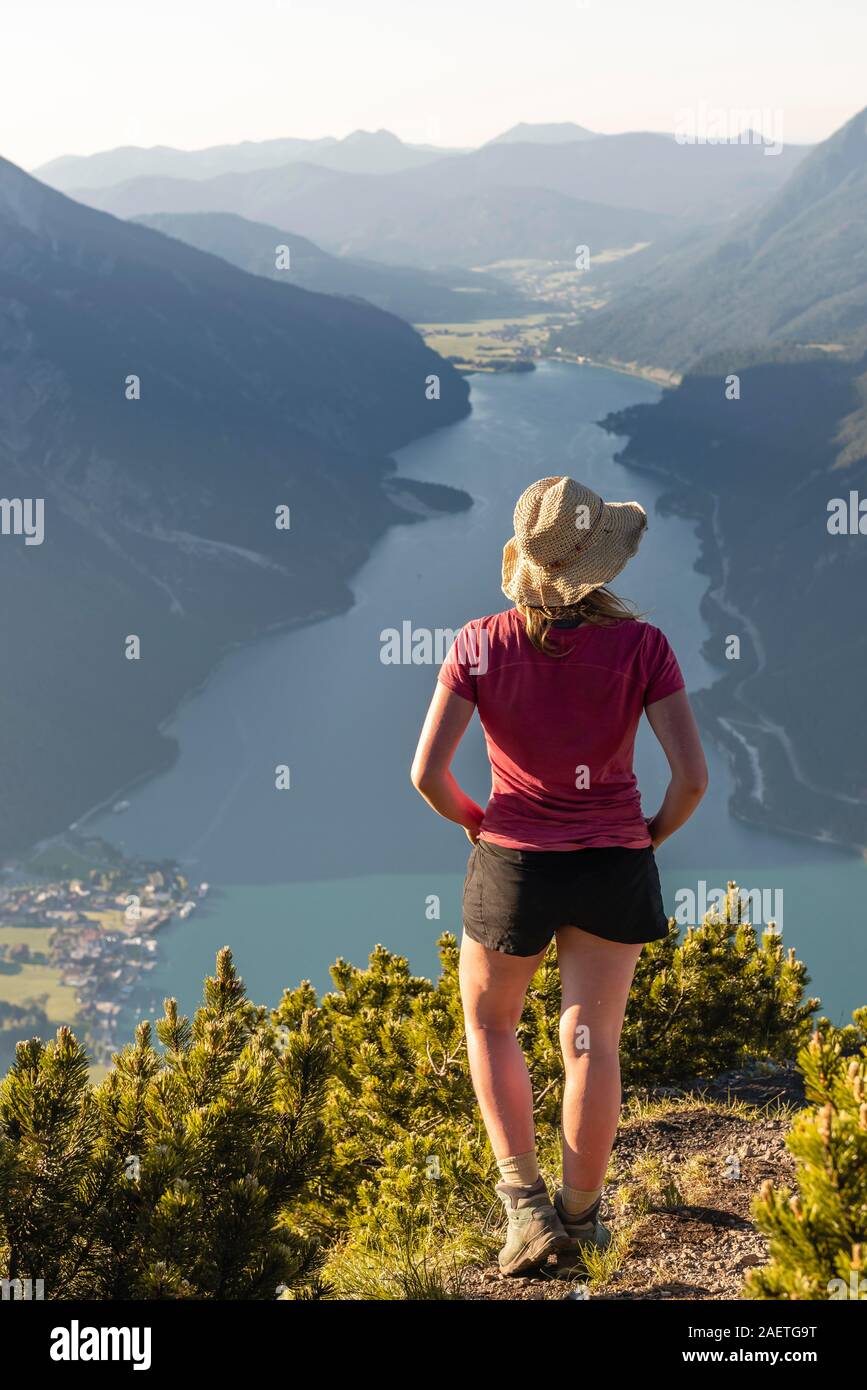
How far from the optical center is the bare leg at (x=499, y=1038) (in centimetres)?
351

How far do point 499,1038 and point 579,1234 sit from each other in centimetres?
68

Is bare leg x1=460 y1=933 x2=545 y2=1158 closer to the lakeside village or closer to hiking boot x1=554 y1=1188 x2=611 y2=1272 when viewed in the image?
hiking boot x1=554 y1=1188 x2=611 y2=1272

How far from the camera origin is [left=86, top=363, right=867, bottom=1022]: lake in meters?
85.5

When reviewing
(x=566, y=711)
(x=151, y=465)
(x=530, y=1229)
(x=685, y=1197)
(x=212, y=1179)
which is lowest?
(x=685, y=1197)

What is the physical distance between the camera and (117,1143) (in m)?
3.69

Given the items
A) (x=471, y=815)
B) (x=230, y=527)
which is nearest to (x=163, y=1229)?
(x=471, y=815)

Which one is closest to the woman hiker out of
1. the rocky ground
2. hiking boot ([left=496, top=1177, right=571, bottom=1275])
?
hiking boot ([left=496, top=1177, right=571, bottom=1275])

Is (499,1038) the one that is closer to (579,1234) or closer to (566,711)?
(579,1234)

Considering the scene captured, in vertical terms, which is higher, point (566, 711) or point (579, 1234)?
point (566, 711)

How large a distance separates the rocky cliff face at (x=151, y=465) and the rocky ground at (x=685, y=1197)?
361ft

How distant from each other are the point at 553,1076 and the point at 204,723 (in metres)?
114

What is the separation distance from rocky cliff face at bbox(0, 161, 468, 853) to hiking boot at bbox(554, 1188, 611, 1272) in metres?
111

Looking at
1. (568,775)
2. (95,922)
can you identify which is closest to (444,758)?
(568,775)

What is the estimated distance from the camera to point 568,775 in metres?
3.38
